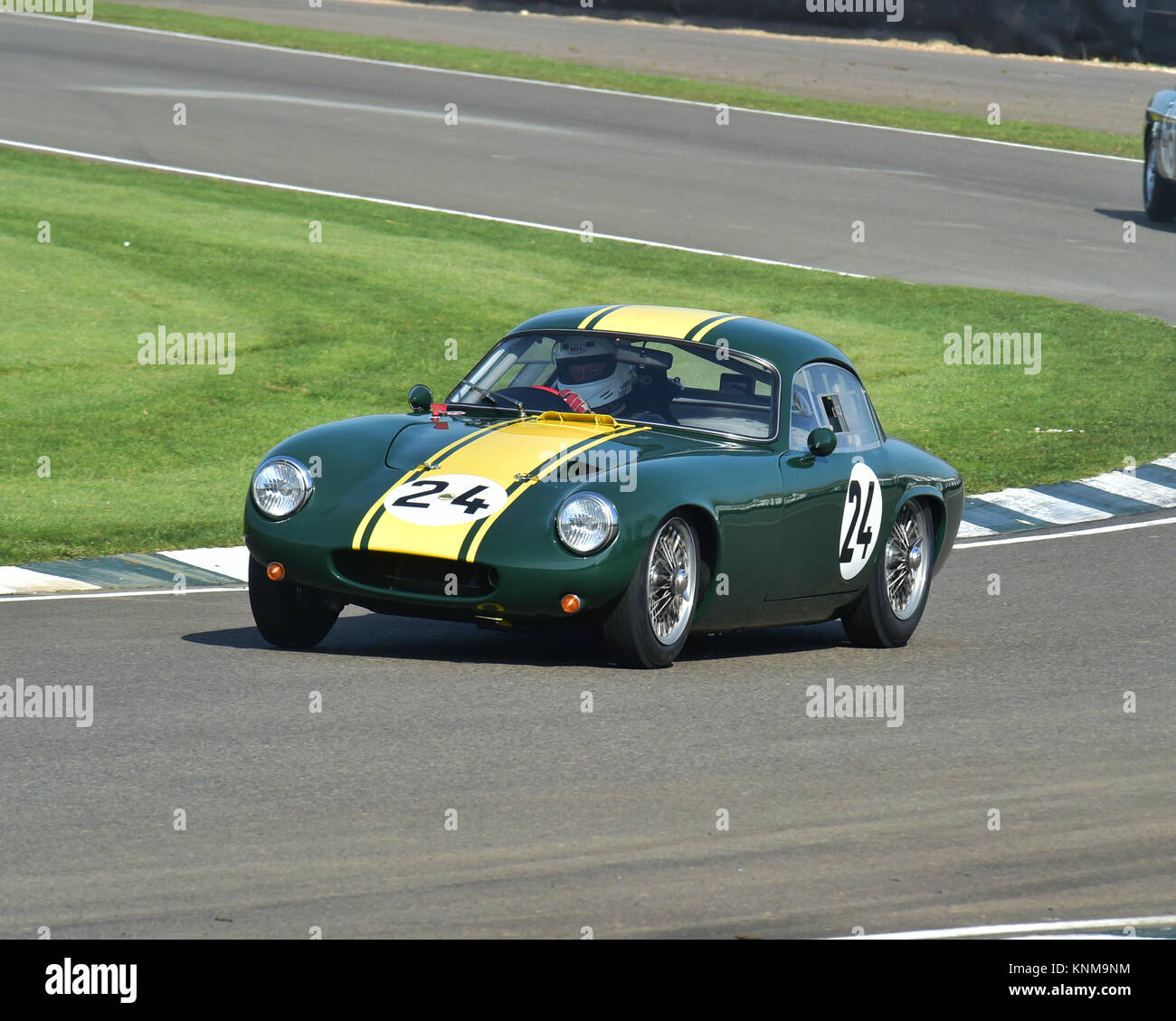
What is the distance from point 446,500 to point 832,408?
239cm

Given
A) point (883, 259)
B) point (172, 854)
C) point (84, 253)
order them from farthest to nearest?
point (883, 259) → point (84, 253) → point (172, 854)

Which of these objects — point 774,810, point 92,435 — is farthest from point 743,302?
point 774,810

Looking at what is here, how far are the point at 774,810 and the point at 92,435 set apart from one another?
8583 mm

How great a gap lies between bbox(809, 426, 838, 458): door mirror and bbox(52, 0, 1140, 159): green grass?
20.4 m

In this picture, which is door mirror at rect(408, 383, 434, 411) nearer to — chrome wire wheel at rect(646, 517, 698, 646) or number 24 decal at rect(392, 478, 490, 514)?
number 24 decal at rect(392, 478, 490, 514)

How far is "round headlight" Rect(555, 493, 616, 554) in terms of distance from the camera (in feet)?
25.8

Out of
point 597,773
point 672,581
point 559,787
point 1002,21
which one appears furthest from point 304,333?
point 1002,21

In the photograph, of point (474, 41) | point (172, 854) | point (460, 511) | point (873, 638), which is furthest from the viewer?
point (474, 41)

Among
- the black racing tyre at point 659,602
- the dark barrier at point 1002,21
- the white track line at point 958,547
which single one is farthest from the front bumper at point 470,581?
the dark barrier at point 1002,21

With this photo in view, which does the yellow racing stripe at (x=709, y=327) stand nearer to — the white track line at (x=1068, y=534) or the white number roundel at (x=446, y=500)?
the white number roundel at (x=446, y=500)

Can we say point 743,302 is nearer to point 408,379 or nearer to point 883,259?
point 883,259

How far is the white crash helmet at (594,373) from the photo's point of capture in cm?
909
